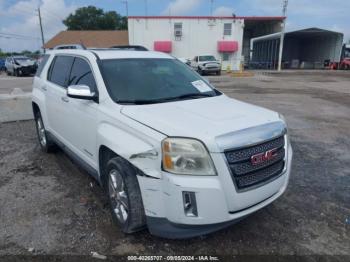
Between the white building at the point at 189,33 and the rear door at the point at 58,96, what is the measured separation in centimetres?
3127

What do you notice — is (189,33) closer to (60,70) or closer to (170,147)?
(60,70)

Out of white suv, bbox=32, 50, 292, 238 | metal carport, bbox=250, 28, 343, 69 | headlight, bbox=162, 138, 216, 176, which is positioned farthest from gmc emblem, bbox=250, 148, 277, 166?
metal carport, bbox=250, 28, 343, 69

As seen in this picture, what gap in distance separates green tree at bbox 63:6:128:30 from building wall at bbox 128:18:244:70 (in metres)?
37.1

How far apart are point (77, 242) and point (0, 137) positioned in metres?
4.80

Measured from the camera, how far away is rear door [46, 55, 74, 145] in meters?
4.23

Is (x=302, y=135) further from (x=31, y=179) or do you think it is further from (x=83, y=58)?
(x=31, y=179)

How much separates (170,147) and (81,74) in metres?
2.11

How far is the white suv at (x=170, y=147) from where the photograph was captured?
2.43m

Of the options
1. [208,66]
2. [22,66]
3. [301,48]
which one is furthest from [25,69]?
[301,48]

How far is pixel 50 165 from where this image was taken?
16.1ft

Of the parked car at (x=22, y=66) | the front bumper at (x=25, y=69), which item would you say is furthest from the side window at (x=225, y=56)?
the front bumper at (x=25, y=69)

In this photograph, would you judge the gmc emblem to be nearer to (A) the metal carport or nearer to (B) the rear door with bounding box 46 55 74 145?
(B) the rear door with bounding box 46 55 74 145

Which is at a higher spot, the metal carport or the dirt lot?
the metal carport

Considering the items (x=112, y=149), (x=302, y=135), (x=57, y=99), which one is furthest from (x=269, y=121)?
(x=302, y=135)
